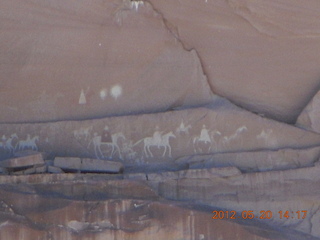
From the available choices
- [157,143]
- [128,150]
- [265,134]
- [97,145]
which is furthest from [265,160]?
[97,145]

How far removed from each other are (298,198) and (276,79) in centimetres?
111

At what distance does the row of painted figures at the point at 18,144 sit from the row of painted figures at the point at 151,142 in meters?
0.46

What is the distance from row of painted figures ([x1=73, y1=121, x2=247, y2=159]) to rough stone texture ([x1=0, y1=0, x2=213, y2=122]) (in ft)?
0.89

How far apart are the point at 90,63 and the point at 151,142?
3.00ft

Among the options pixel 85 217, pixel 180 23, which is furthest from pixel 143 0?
pixel 85 217

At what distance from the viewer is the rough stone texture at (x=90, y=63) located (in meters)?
7.82

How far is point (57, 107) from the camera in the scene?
7.84m

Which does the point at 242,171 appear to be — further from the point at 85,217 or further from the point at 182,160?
the point at 85,217

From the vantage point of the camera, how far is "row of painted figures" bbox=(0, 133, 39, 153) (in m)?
7.64

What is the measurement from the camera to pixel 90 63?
7914 mm

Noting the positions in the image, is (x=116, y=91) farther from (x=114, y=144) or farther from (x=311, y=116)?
(x=311, y=116)

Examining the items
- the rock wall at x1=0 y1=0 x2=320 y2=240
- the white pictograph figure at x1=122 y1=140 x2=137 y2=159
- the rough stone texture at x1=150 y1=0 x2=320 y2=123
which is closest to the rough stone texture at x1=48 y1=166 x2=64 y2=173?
the rock wall at x1=0 y1=0 x2=320 y2=240

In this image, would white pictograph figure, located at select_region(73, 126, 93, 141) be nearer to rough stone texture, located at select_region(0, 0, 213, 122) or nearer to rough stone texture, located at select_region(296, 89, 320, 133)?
rough stone texture, located at select_region(0, 0, 213, 122)

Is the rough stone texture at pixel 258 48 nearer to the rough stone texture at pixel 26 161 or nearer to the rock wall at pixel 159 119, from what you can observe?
the rock wall at pixel 159 119
